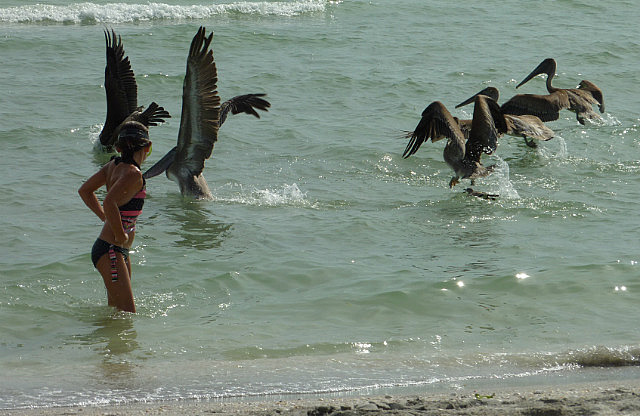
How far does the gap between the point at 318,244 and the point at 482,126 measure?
115 inches

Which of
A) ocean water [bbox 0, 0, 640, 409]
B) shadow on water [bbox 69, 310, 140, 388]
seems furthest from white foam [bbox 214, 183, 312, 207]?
shadow on water [bbox 69, 310, 140, 388]

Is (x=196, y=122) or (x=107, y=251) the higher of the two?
(x=196, y=122)

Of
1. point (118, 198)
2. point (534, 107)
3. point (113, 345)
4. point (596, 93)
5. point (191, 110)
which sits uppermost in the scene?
point (118, 198)

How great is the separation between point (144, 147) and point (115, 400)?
147cm

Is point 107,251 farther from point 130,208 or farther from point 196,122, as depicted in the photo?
point 196,122

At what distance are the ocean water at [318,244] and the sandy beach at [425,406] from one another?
0.57 feet

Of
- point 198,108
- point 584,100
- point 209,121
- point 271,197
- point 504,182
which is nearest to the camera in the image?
Result: point 198,108

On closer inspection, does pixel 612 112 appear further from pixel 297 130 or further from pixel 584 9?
pixel 584 9

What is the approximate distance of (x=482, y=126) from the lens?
9625mm

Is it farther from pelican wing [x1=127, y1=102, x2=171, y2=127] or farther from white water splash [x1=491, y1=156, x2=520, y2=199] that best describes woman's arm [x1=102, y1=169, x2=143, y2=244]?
white water splash [x1=491, y1=156, x2=520, y2=199]

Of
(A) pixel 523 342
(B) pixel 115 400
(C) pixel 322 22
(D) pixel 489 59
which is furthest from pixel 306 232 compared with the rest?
(C) pixel 322 22

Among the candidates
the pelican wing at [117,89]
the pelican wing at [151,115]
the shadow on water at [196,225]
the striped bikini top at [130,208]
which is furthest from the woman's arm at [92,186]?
the pelican wing at [117,89]

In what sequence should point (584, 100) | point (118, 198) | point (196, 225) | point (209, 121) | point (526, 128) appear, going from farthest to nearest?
point (584, 100)
point (526, 128)
point (209, 121)
point (196, 225)
point (118, 198)

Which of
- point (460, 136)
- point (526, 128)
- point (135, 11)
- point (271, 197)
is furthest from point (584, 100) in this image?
point (135, 11)
